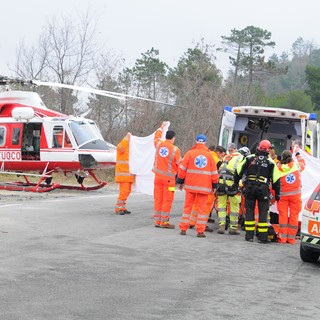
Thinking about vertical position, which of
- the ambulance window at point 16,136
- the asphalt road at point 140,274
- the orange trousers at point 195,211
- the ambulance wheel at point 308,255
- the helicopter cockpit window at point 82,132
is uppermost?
the helicopter cockpit window at point 82,132

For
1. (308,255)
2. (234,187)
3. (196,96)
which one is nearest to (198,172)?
(234,187)

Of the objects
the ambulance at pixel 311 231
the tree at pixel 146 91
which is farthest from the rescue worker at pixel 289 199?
the tree at pixel 146 91

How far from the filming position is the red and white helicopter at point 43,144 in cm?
2223

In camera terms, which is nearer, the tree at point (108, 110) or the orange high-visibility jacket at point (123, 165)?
the orange high-visibility jacket at point (123, 165)

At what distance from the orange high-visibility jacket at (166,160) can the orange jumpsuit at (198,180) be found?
760mm

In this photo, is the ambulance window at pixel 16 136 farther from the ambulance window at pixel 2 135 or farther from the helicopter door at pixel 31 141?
the ambulance window at pixel 2 135

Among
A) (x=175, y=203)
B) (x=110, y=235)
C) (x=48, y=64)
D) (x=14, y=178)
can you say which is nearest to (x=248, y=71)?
(x=48, y=64)

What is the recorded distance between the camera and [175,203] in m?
→ 20.7

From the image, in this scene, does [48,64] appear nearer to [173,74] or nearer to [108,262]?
[173,74]

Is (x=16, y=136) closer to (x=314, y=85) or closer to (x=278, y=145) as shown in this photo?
(x=278, y=145)

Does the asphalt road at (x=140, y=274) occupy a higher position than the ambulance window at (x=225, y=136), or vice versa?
the ambulance window at (x=225, y=136)

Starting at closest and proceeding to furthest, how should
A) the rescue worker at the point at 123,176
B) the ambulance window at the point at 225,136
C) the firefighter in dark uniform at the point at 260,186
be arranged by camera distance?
the firefighter in dark uniform at the point at 260,186, the rescue worker at the point at 123,176, the ambulance window at the point at 225,136

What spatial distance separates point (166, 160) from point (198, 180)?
4.07 ft

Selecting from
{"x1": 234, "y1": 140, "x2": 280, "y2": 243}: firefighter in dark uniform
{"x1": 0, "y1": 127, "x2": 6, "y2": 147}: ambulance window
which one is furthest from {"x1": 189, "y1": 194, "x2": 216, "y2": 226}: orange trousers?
{"x1": 0, "y1": 127, "x2": 6, "y2": 147}: ambulance window
